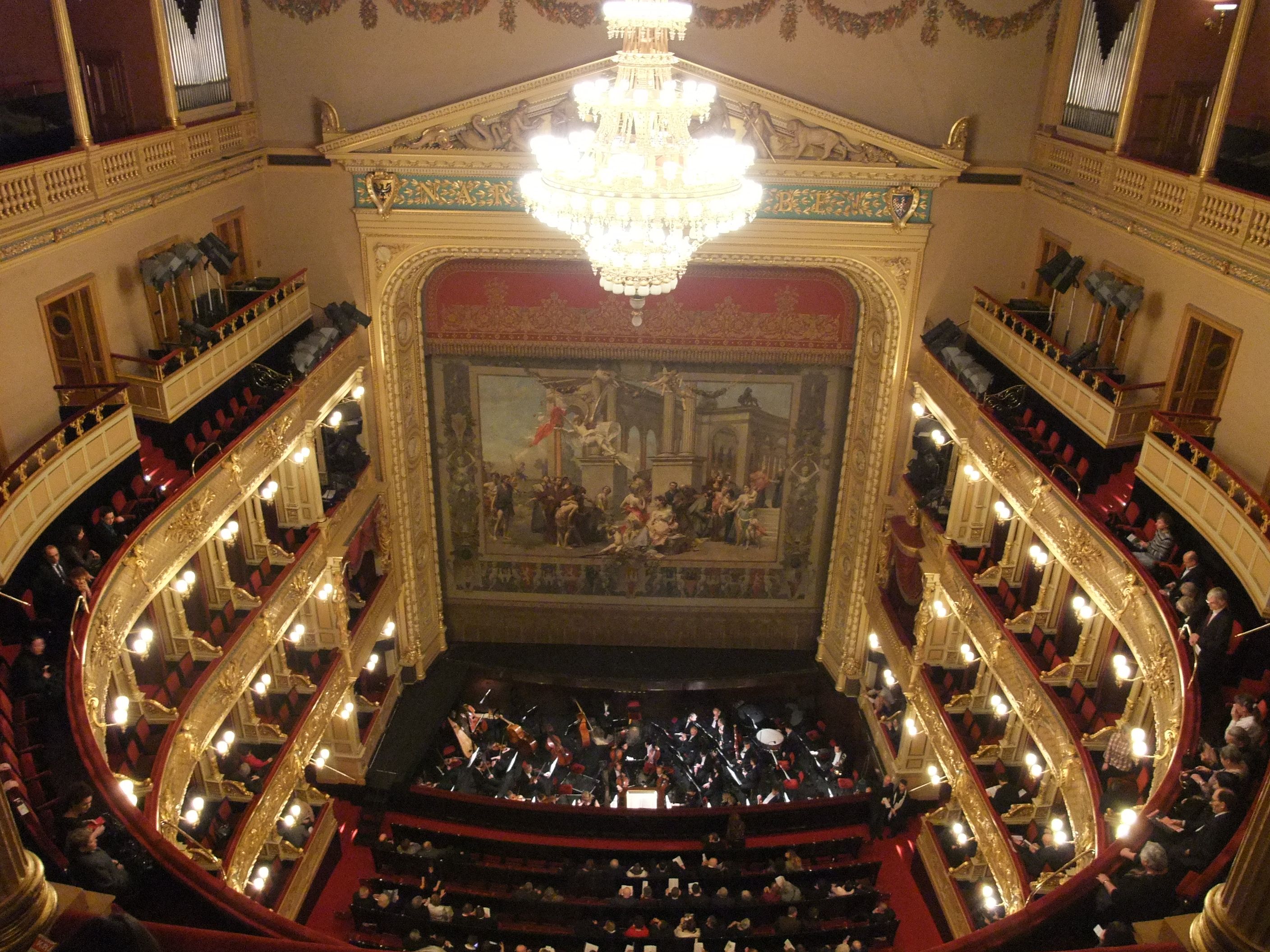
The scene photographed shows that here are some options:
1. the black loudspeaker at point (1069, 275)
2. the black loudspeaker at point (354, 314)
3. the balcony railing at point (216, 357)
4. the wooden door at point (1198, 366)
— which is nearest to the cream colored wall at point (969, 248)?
the black loudspeaker at point (1069, 275)

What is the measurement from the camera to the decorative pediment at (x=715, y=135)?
40.8 ft

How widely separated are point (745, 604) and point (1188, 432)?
855 centimetres

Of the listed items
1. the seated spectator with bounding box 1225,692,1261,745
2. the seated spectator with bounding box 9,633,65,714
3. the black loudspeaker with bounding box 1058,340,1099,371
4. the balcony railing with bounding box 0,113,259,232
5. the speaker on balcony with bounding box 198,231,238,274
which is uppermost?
the balcony railing with bounding box 0,113,259,232

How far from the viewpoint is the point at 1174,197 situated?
30.5 feet

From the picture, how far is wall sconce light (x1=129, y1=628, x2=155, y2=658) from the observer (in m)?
9.18

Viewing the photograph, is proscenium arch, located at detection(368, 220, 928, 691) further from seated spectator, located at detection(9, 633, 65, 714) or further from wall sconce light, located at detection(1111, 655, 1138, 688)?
seated spectator, located at detection(9, 633, 65, 714)

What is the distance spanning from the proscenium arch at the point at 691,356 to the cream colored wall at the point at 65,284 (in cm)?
283

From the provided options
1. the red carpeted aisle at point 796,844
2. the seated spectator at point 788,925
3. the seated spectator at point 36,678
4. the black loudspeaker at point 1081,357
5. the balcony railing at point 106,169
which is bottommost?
the red carpeted aisle at point 796,844

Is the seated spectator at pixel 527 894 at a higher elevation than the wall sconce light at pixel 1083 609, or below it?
below

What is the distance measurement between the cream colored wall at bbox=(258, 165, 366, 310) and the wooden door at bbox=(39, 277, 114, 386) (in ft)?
13.6

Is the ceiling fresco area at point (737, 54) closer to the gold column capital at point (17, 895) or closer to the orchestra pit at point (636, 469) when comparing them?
the orchestra pit at point (636, 469)

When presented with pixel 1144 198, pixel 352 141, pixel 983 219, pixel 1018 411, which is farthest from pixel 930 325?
pixel 352 141

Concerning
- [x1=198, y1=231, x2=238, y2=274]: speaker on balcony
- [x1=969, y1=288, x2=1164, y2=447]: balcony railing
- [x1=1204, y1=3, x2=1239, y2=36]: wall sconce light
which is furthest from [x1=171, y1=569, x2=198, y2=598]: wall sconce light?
[x1=1204, y1=3, x2=1239, y2=36]: wall sconce light

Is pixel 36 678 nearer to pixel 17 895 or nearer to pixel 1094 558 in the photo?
pixel 17 895
